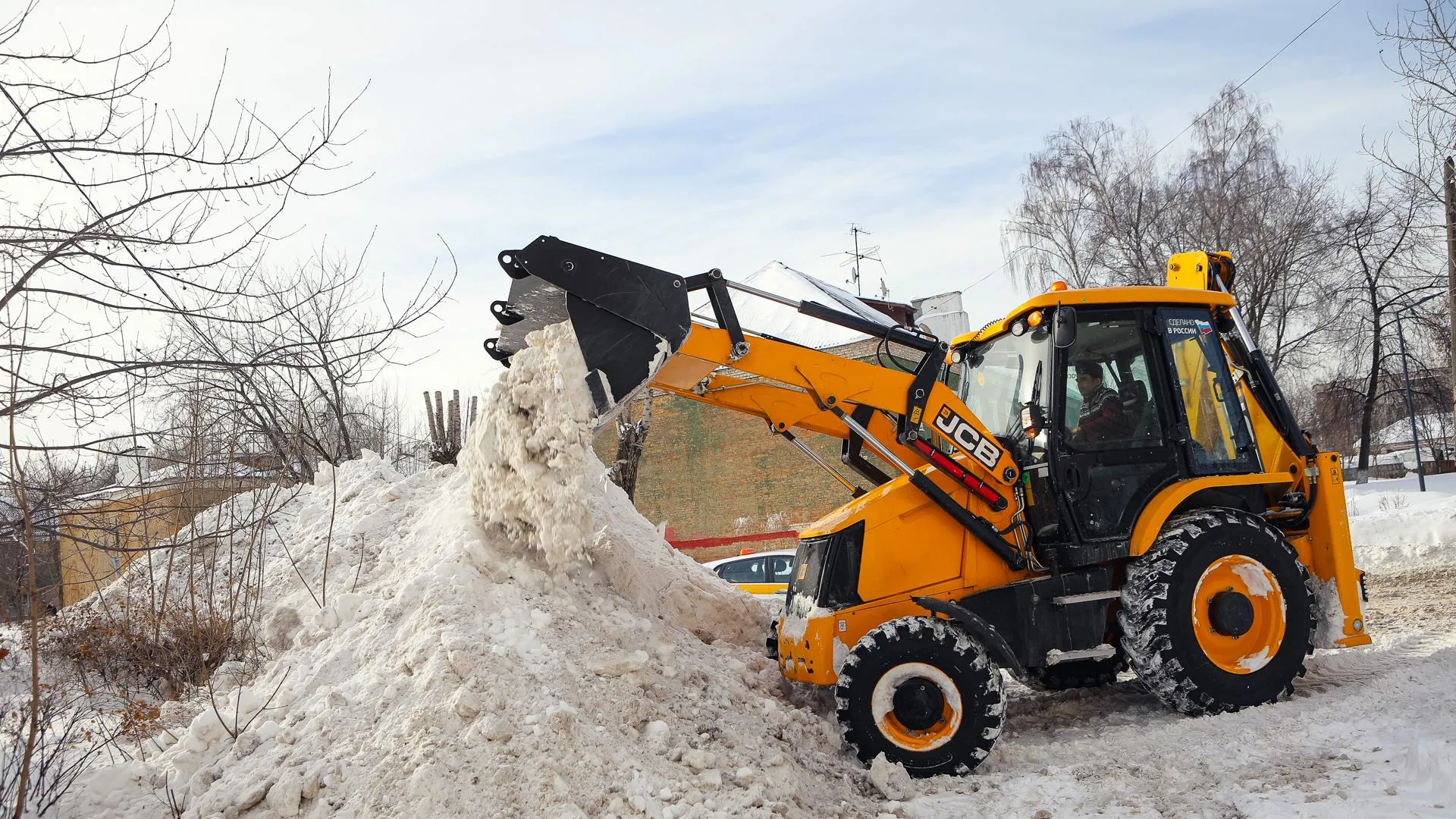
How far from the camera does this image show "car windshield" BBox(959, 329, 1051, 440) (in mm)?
6242

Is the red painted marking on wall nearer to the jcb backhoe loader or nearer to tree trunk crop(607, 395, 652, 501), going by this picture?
tree trunk crop(607, 395, 652, 501)

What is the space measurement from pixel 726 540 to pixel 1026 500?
1979 cm

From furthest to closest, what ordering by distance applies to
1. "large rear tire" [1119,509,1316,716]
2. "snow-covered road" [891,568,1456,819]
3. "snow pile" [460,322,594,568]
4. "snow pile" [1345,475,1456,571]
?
1. "snow pile" [1345,475,1456,571]
2. "large rear tire" [1119,509,1316,716]
3. "snow pile" [460,322,594,568]
4. "snow-covered road" [891,568,1456,819]

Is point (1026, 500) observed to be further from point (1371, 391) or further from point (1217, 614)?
point (1371, 391)

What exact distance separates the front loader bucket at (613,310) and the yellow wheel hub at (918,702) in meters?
2.18

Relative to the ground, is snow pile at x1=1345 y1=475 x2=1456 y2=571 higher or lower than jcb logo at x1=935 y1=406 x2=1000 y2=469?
lower

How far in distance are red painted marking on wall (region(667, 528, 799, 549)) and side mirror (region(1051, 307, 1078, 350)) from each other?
18961mm

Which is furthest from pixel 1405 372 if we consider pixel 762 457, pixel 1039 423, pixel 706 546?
pixel 1039 423

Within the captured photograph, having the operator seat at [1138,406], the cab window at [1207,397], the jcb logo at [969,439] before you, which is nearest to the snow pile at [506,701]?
the jcb logo at [969,439]

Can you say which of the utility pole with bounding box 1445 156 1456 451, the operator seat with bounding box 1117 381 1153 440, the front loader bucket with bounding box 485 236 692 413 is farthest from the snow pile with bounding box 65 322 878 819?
the utility pole with bounding box 1445 156 1456 451

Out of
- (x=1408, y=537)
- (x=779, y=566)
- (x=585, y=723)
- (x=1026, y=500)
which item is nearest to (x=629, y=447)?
(x=779, y=566)

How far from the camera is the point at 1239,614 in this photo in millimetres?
5957

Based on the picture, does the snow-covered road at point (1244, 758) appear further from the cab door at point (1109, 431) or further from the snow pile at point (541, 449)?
the snow pile at point (541, 449)

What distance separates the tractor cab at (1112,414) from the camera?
6074mm
